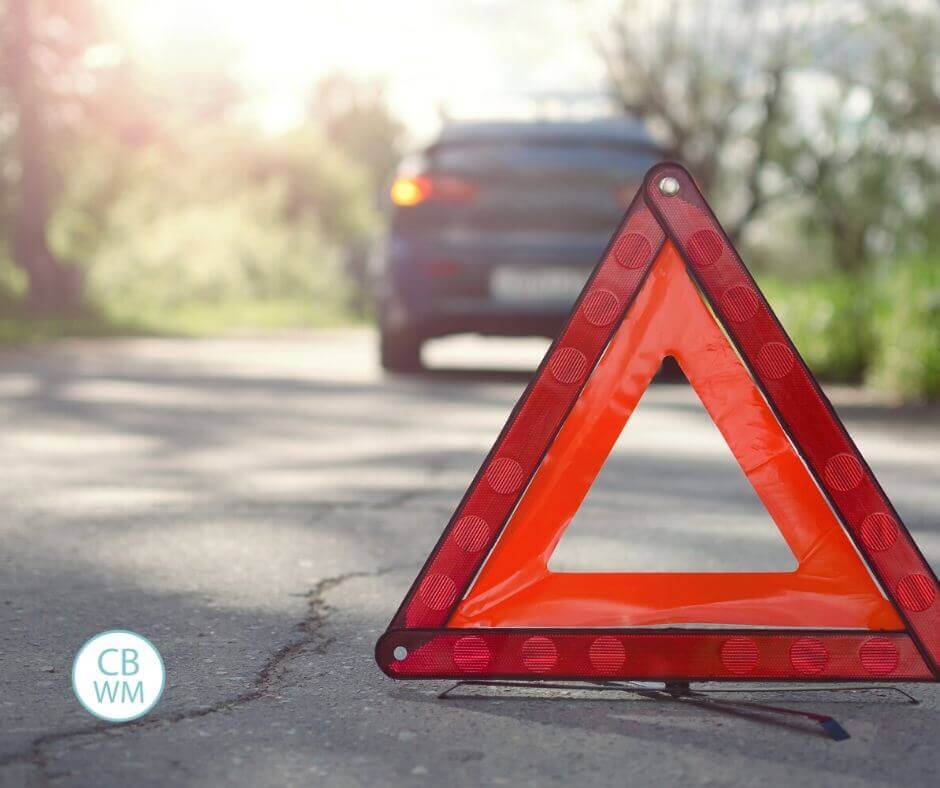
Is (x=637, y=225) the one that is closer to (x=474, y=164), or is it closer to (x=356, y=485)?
(x=356, y=485)

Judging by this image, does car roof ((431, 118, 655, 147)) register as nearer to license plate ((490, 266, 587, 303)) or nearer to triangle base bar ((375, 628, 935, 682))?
license plate ((490, 266, 587, 303))

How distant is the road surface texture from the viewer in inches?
103

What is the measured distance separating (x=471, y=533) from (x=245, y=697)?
54 cm

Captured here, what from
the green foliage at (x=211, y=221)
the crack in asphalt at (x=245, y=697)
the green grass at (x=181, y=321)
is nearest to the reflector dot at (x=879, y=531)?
the crack in asphalt at (x=245, y=697)

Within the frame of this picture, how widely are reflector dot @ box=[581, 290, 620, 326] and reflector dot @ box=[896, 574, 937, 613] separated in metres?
0.76

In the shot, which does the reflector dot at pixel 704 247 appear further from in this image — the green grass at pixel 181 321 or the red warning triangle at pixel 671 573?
the green grass at pixel 181 321

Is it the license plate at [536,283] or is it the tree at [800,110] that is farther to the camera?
the tree at [800,110]

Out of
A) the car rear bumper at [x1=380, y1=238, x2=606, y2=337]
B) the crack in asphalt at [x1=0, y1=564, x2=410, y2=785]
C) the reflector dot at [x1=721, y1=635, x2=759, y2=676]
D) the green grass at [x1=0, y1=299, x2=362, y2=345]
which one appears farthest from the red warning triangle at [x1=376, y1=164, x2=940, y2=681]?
the green grass at [x1=0, y1=299, x2=362, y2=345]

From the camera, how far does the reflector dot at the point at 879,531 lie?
9.68ft

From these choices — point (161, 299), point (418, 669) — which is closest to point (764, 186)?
point (161, 299)

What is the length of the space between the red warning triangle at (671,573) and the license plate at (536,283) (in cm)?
713

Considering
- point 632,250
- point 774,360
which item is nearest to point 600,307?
point 632,250

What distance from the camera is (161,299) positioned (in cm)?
3409

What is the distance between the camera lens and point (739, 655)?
291 centimetres
